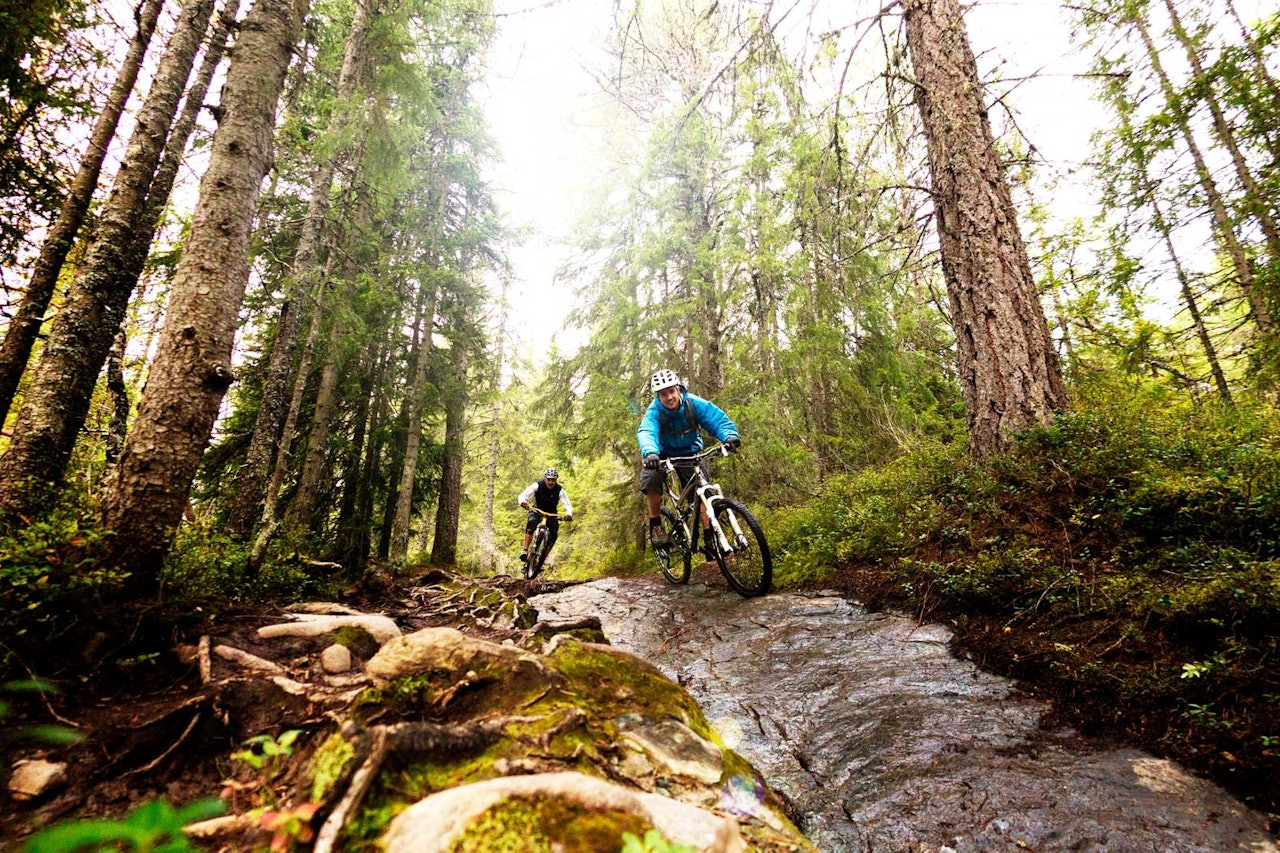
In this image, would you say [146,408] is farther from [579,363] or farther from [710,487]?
[579,363]

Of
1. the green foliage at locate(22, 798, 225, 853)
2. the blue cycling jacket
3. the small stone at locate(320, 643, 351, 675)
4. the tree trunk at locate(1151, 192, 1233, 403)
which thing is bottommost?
the small stone at locate(320, 643, 351, 675)

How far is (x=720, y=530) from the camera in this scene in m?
5.90

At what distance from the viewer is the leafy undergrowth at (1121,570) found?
88.7 inches

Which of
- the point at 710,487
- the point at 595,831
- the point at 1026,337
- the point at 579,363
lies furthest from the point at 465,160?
the point at 595,831

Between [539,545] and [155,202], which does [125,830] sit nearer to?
[155,202]

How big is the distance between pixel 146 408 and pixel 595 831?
3.89m

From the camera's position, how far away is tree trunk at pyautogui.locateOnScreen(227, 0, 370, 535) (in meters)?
7.91

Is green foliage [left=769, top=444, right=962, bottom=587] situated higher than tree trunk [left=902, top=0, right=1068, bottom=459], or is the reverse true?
tree trunk [left=902, top=0, right=1068, bottom=459]

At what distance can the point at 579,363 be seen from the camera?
13.0 metres

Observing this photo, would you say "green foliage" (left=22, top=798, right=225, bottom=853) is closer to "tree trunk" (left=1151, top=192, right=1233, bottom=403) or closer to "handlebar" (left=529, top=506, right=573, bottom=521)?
"handlebar" (left=529, top=506, right=573, bottom=521)

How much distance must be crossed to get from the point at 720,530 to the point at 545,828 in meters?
4.74

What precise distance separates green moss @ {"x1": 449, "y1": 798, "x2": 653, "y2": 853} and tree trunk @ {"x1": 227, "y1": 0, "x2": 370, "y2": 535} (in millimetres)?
8123

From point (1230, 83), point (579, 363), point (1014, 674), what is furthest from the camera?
point (579, 363)

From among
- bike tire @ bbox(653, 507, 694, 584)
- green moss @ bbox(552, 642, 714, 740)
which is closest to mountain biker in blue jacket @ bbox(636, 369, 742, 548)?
bike tire @ bbox(653, 507, 694, 584)
